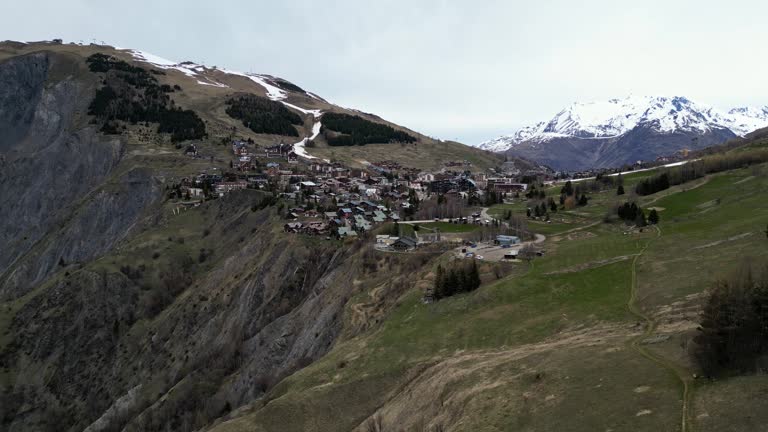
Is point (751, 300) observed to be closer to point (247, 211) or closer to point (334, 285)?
point (334, 285)

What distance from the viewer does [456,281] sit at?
203 feet

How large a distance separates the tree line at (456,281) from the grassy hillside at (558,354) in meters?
2.04

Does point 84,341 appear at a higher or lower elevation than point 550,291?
lower

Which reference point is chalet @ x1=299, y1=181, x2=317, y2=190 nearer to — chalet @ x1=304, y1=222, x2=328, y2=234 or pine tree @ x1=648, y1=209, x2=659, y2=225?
chalet @ x1=304, y1=222, x2=328, y2=234

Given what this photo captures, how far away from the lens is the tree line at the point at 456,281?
61250mm

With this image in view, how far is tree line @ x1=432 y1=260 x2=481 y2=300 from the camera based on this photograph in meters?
61.2

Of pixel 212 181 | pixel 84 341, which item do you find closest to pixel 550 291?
pixel 84 341

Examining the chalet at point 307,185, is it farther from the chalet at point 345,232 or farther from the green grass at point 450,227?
the green grass at point 450,227

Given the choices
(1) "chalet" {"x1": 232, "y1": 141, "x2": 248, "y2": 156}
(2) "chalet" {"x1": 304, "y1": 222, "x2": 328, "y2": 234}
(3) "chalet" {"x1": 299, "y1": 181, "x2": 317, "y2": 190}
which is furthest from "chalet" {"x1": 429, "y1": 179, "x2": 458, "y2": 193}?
(2) "chalet" {"x1": 304, "y1": 222, "x2": 328, "y2": 234}

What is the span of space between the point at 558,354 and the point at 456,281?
24.9 metres

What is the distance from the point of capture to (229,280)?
9744cm

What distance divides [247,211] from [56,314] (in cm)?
4281

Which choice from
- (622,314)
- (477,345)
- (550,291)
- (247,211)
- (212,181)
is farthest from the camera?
(212,181)

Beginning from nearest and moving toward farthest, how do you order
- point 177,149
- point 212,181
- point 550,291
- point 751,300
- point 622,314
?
point 751,300
point 622,314
point 550,291
point 212,181
point 177,149
